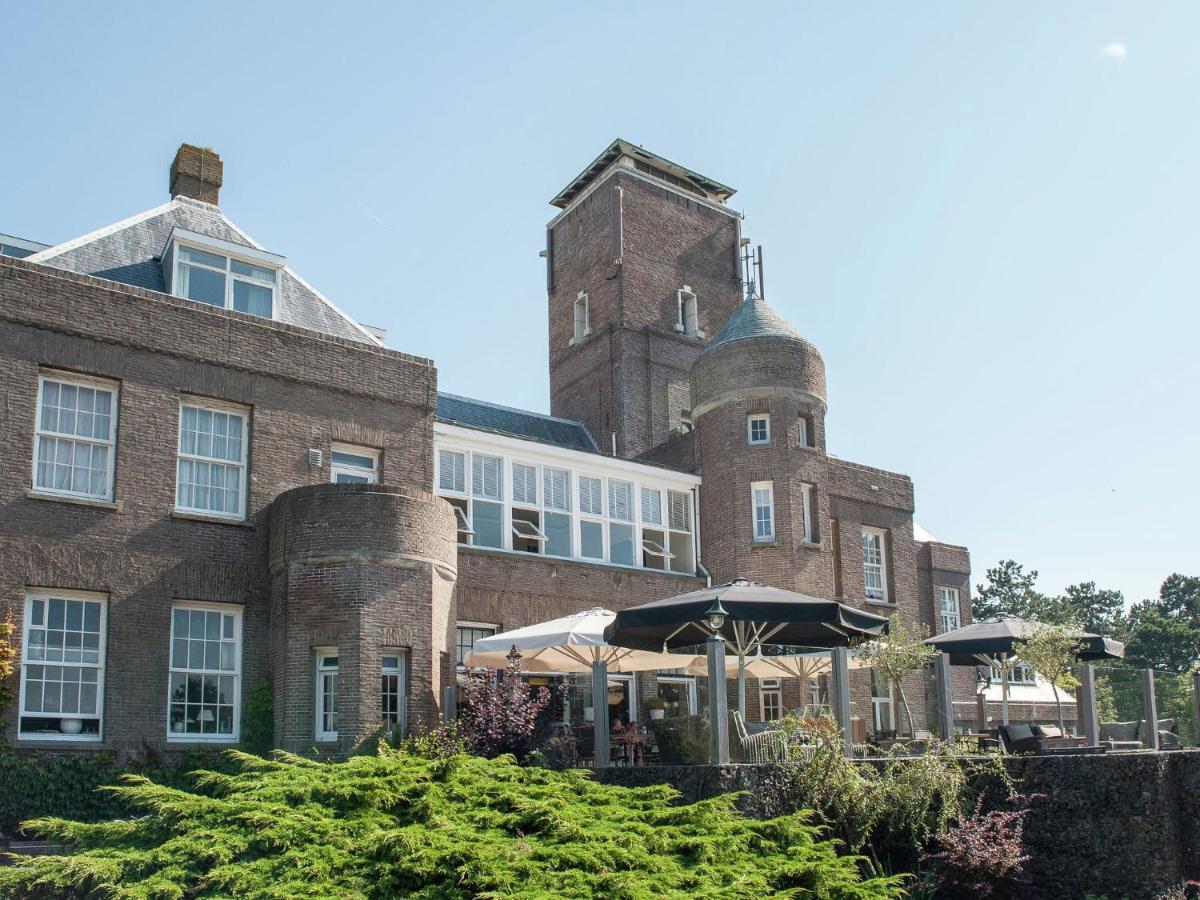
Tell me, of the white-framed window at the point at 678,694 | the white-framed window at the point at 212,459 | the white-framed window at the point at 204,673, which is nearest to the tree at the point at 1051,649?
the white-framed window at the point at 678,694

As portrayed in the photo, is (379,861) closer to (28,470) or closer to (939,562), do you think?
(28,470)

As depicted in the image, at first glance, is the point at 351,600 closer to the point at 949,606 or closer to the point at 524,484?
the point at 524,484

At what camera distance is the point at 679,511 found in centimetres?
2777

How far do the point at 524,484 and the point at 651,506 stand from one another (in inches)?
145

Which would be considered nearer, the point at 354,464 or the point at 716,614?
the point at 716,614

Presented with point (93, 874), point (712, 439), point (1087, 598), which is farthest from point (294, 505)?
point (1087, 598)

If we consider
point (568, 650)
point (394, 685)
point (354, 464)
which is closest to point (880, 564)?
point (568, 650)

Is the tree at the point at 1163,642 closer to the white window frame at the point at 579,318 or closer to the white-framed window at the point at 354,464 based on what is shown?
the white window frame at the point at 579,318

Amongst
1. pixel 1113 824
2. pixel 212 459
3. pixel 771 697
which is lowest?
pixel 1113 824

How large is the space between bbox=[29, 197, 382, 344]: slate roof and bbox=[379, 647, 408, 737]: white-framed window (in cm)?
604

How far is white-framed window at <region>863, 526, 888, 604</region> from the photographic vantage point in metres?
31.1

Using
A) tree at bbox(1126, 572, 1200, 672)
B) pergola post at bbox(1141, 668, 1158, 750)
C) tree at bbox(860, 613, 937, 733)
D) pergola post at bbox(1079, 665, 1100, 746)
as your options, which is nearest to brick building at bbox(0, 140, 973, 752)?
tree at bbox(860, 613, 937, 733)

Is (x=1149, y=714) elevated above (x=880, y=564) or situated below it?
below

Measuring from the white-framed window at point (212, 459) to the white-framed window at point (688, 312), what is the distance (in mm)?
17233
